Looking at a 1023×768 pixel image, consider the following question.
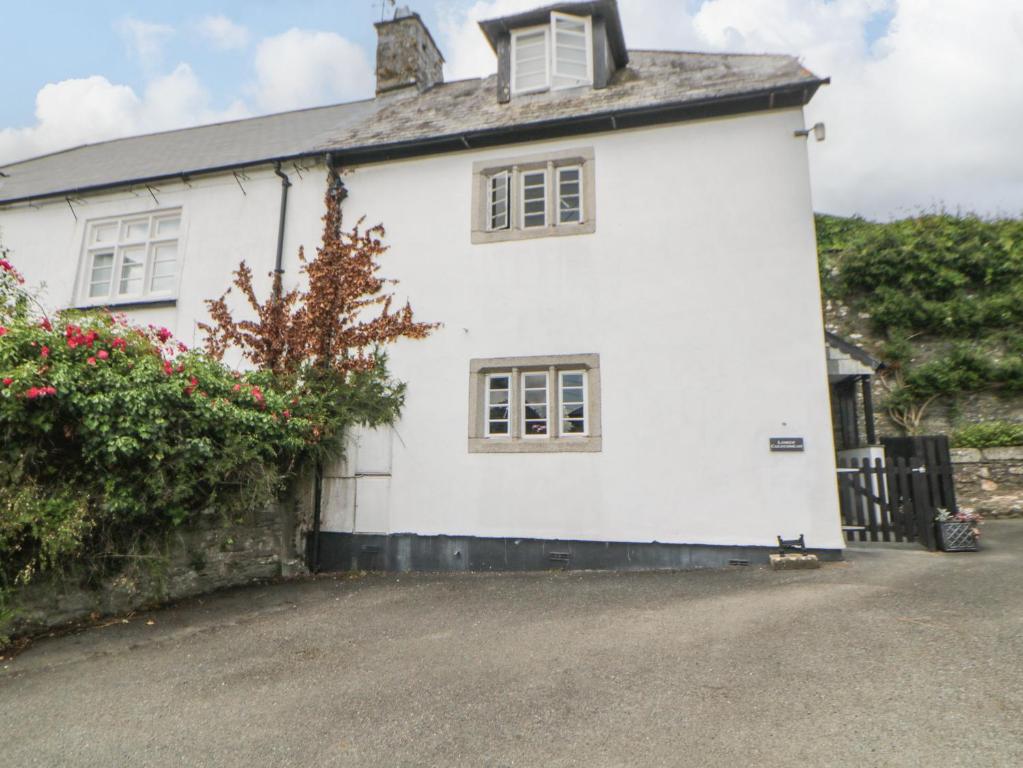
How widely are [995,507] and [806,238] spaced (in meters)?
7.00

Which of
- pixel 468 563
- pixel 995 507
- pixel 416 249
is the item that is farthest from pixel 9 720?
pixel 995 507

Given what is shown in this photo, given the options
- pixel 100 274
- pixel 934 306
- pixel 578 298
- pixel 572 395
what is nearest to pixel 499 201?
pixel 578 298

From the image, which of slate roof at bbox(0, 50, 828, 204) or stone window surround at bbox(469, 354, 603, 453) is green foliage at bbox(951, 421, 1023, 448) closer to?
slate roof at bbox(0, 50, 828, 204)

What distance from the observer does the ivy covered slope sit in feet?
42.3

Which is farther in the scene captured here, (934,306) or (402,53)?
(934,306)

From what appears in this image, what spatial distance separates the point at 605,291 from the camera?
859cm

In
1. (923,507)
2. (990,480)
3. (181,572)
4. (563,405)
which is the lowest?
(181,572)

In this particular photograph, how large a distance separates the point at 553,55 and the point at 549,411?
6.06 m

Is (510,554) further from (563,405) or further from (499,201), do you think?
(499,201)

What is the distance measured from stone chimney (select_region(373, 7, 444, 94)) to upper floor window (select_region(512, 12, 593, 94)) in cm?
329

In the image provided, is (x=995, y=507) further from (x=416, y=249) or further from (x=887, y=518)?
(x=416, y=249)

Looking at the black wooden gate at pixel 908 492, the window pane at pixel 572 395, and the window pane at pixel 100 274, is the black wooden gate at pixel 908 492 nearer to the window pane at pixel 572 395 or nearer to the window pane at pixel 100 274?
the window pane at pixel 572 395

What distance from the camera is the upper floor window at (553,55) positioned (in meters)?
10.2

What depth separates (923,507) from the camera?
8102mm
